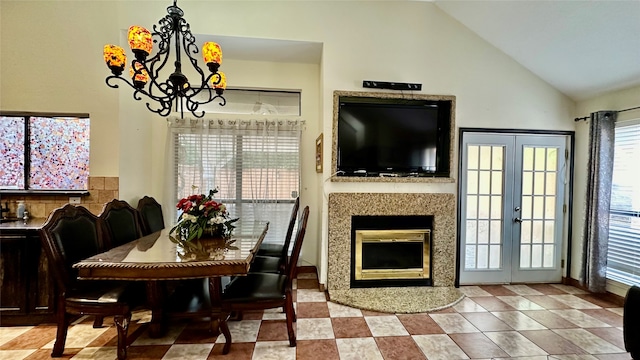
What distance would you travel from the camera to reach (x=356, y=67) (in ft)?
11.1

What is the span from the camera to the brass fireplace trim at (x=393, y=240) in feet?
11.2

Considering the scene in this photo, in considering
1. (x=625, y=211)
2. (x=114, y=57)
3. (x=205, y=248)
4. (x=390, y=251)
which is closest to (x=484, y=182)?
(x=625, y=211)

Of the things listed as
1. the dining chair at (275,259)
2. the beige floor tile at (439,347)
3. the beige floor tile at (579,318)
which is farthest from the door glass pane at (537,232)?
the dining chair at (275,259)

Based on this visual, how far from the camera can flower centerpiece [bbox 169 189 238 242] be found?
2539mm

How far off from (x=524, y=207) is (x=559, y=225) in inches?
23.7

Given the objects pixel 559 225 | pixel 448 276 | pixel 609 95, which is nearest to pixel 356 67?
pixel 448 276

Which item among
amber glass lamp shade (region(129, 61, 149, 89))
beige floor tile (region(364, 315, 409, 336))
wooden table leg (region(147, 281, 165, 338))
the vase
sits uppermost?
amber glass lamp shade (region(129, 61, 149, 89))

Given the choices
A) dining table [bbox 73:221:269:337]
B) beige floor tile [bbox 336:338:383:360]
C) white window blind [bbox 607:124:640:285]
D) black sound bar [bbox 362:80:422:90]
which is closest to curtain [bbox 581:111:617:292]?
white window blind [bbox 607:124:640:285]

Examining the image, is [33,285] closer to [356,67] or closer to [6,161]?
[6,161]

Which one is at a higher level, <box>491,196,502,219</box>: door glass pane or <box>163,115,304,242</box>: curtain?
<box>163,115,304,242</box>: curtain

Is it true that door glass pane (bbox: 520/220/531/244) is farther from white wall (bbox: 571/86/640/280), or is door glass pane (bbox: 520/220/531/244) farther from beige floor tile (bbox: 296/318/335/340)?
beige floor tile (bbox: 296/318/335/340)

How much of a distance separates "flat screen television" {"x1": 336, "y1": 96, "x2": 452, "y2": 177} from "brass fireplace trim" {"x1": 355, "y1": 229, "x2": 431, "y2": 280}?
744 millimetres

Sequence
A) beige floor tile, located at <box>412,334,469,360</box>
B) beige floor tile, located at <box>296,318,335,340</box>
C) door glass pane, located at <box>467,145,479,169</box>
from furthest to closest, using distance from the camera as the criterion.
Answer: door glass pane, located at <box>467,145,479,169</box> < beige floor tile, located at <box>296,318,335,340</box> < beige floor tile, located at <box>412,334,469,360</box>

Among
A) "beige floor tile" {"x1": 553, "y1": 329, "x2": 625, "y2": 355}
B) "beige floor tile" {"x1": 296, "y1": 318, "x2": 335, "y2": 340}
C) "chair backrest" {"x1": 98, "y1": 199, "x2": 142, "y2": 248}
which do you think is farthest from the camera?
"chair backrest" {"x1": 98, "y1": 199, "x2": 142, "y2": 248}
